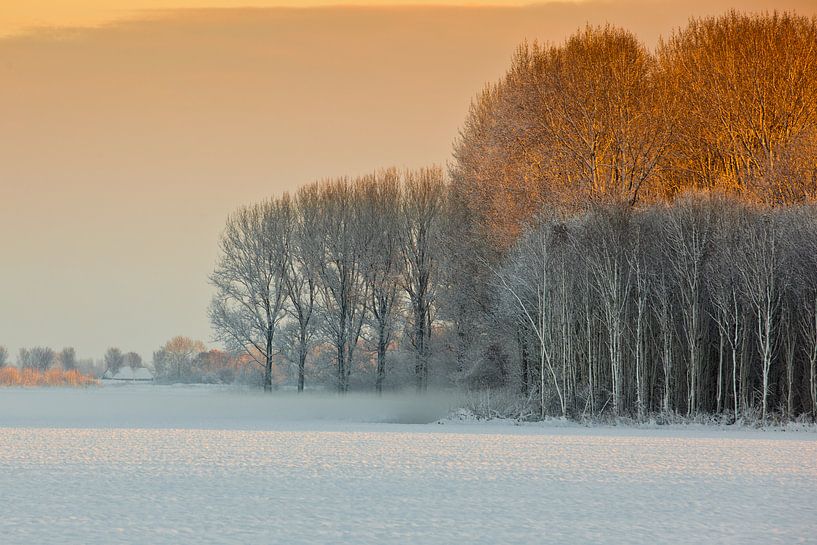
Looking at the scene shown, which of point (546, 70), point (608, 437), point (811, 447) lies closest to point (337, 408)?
point (546, 70)

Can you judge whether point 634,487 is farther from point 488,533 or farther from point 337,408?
point 337,408

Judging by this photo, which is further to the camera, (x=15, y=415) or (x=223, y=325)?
(x=223, y=325)

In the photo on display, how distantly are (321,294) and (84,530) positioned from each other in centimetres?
4174

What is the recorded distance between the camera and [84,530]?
11586 millimetres

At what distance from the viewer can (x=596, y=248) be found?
33.5m

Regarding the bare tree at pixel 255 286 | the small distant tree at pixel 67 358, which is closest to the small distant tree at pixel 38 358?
the small distant tree at pixel 67 358

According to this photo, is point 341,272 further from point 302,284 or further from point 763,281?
point 763,281

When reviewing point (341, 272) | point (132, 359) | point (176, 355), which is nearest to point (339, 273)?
point (341, 272)

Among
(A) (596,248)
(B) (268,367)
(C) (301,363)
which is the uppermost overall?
(A) (596,248)

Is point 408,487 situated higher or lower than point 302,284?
lower

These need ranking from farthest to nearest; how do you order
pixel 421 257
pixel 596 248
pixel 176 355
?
1. pixel 176 355
2. pixel 421 257
3. pixel 596 248

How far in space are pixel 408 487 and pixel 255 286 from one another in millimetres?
39007

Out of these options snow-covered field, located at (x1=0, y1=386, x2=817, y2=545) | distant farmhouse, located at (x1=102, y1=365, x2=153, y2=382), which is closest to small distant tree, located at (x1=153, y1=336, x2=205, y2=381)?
distant farmhouse, located at (x1=102, y1=365, x2=153, y2=382)

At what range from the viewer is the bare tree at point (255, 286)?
5359 centimetres
